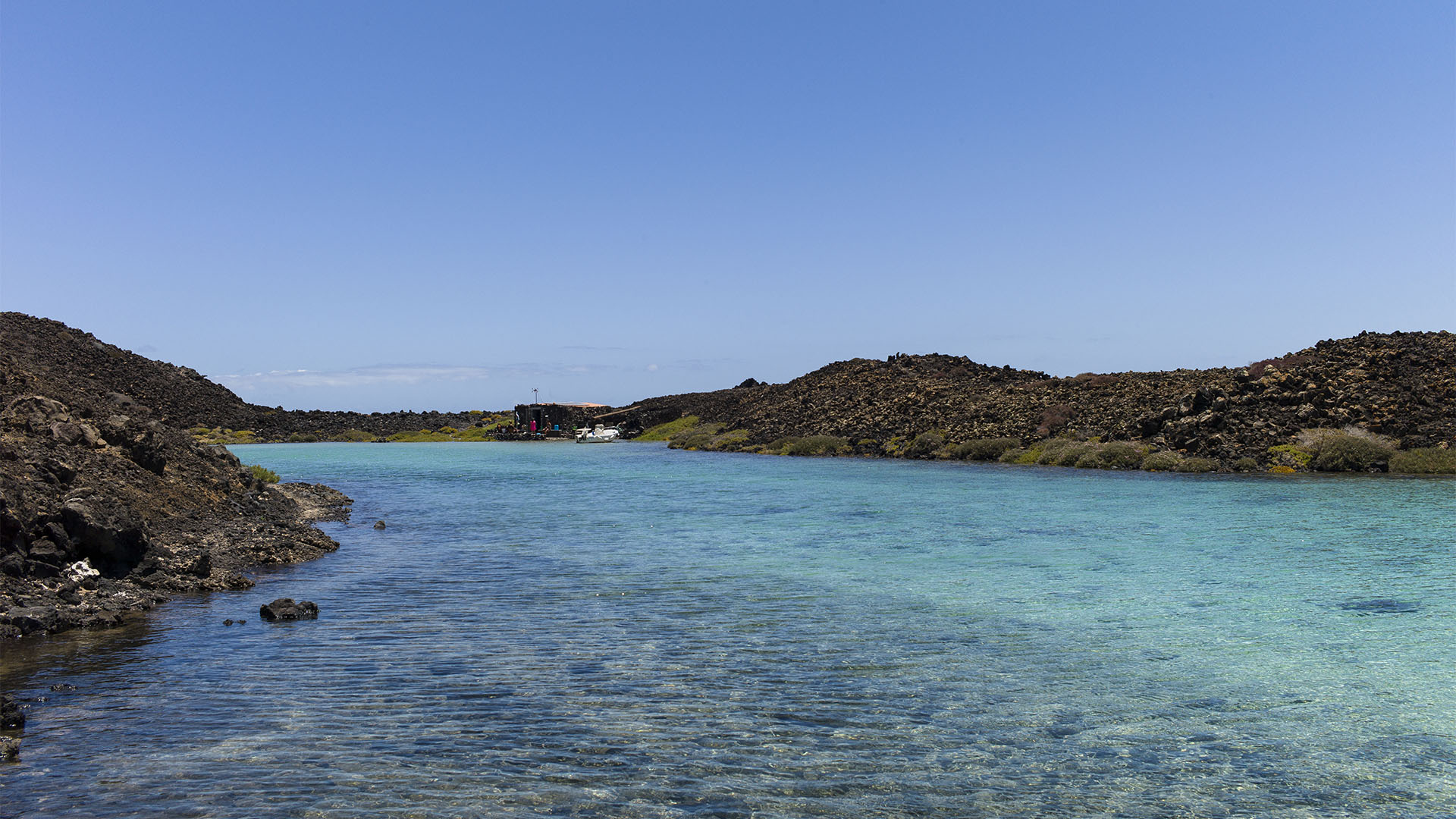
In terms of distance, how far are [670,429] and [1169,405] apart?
220 feet

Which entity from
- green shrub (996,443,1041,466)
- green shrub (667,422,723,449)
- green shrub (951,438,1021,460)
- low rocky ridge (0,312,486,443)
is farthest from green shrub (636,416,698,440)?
green shrub (996,443,1041,466)

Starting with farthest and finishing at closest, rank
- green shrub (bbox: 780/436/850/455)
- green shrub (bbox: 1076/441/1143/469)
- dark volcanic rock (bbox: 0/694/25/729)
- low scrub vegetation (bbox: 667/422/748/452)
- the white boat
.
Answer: the white boat
low scrub vegetation (bbox: 667/422/748/452)
green shrub (bbox: 780/436/850/455)
green shrub (bbox: 1076/441/1143/469)
dark volcanic rock (bbox: 0/694/25/729)

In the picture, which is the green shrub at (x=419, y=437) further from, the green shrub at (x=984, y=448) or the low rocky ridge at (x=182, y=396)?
the green shrub at (x=984, y=448)

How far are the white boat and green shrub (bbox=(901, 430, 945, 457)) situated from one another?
51.5 metres

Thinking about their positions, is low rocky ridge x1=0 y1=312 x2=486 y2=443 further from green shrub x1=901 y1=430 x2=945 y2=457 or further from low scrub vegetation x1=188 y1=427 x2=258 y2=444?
green shrub x1=901 y1=430 x2=945 y2=457

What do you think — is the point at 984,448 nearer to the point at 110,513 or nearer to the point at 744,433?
the point at 744,433

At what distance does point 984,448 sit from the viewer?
183 feet

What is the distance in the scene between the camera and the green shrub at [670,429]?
107 m

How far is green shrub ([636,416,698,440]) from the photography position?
10712cm

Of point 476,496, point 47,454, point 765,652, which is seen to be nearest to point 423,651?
point 765,652

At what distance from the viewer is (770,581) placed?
61.2 feet

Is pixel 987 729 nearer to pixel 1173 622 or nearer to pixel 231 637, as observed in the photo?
pixel 1173 622

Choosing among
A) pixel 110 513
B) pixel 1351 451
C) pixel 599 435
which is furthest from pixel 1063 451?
pixel 599 435

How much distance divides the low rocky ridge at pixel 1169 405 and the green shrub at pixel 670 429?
21.1 meters
